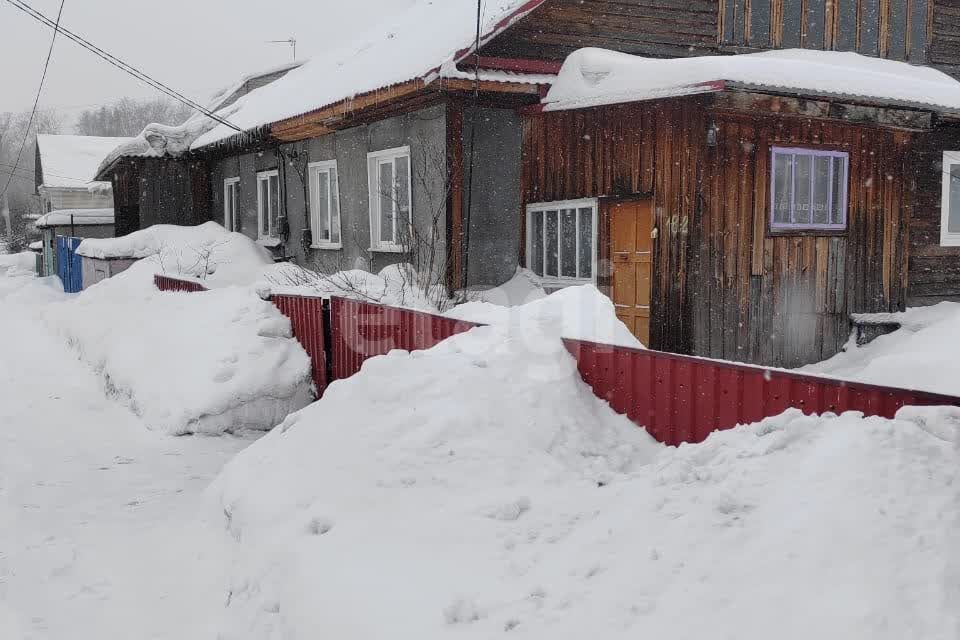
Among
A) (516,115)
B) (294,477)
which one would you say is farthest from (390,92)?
(294,477)

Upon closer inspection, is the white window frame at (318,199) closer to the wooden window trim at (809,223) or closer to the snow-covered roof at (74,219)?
the wooden window trim at (809,223)

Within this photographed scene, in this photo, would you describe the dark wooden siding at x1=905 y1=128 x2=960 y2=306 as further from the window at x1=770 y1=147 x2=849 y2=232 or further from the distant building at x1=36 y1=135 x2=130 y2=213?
the distant building at x1=36 y1=135 x2=130 y2=213

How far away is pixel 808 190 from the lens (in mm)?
9922

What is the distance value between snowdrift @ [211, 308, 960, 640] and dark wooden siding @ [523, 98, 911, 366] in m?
3.93

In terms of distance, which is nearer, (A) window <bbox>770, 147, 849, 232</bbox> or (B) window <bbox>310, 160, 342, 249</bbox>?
(A) window <bbox>770, 147, 849, 232</bbox>

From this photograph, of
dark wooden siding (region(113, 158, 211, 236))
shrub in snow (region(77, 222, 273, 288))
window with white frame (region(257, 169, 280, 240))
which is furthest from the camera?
dark wooden siding (region(113, 158, 211, 236))

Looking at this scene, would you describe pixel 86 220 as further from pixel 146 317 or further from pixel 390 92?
pixel 390 92

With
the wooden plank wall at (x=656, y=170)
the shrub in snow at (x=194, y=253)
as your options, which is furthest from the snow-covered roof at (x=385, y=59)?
the shrub in snow at (x=194, y=253)

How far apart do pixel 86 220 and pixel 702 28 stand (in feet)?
80.4

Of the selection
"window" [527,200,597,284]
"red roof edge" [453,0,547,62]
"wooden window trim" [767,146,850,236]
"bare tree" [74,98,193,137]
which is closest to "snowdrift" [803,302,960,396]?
"wooden window trim" [767,146,850,236]

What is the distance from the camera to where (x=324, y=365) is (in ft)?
28.8

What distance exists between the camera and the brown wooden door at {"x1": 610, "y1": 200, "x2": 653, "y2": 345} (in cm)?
973

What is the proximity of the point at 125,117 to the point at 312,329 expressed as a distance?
109 meters

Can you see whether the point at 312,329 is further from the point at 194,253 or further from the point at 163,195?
the point at 163,195
